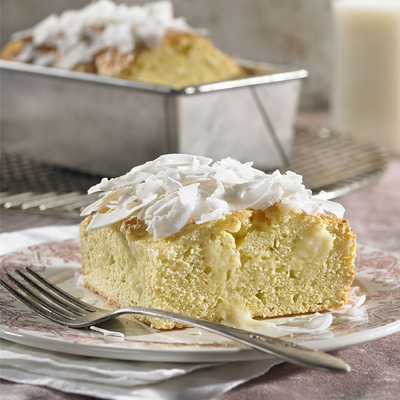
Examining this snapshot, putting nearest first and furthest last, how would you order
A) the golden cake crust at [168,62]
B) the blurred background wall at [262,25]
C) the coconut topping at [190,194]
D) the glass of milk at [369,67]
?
the coconut topping at [190,194] < the golden cake crust at [168,62] < the glass of milk at [369,67] < the blurred background wall at [262,25]

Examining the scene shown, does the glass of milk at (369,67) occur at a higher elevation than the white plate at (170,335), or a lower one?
lower

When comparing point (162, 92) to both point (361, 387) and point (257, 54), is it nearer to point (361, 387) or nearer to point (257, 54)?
point (361, 387)

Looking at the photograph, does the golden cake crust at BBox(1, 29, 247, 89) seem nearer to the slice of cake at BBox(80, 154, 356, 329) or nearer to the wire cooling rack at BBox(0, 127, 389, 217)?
the wire cooling rack at BBox(0, 127, 389, 217)

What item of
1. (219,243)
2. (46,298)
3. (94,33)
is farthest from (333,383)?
(94,33)

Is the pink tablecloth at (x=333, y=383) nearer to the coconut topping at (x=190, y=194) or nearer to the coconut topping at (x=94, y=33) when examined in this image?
the coconut topping at (x=190, y=194)

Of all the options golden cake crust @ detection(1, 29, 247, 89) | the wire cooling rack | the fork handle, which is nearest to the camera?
the fork handle

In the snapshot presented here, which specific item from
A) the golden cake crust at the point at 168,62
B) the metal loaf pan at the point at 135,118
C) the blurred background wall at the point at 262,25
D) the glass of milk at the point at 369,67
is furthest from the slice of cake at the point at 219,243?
the blurred background wall at the point at 262,25

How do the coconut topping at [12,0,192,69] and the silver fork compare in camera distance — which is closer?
the silver fork

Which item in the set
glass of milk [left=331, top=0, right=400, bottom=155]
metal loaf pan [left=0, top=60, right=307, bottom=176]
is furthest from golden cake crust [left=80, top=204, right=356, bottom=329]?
glass of milk [left=331, top=0, right=400, bottom=155]
